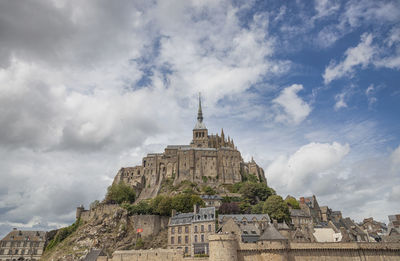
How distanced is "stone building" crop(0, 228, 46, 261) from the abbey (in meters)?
28.0

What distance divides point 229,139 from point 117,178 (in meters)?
40.6

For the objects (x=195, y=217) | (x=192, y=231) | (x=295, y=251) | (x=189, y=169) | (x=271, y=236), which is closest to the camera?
(x=271, y=236)

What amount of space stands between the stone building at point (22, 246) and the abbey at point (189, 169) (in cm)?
2797

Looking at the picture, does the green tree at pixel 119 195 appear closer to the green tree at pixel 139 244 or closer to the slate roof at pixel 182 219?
the green tree at pixel 139 244

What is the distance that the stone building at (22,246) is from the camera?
6081 cm

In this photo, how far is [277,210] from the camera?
51781 mm

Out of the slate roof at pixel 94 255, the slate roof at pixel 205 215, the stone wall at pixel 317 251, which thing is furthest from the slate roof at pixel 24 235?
the stone wall at pixel 317 251

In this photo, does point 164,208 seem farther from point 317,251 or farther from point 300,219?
point 317,251

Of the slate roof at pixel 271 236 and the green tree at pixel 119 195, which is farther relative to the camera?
the green tree at pixel 119 195

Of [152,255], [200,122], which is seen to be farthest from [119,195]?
[200,122]

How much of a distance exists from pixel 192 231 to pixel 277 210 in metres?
16.9

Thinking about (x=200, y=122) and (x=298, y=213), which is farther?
(x=200, y=122)

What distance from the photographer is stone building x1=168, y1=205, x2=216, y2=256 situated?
139 feet

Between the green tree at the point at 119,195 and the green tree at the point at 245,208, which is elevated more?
the green tree at the point at 119,195
